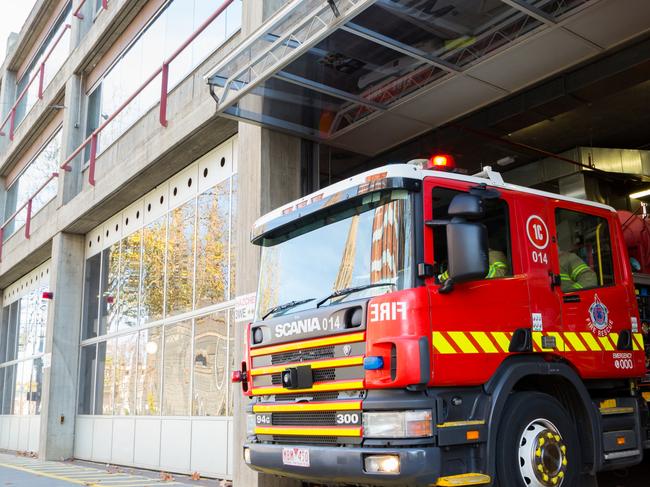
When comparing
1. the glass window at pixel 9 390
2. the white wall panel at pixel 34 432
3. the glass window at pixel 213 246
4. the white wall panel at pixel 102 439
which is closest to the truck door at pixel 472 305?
the glass window at pixel 213 246

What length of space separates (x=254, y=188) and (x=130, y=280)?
242 inches

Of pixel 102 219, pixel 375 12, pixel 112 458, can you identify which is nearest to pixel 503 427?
pixel 375 12

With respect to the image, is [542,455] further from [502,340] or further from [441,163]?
[441,163]

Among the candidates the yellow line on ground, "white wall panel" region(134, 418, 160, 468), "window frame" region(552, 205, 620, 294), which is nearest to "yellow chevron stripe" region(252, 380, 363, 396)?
"window frame" region(552, 205, 620, 294)

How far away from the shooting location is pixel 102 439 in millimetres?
14438

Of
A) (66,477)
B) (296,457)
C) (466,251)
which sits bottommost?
(66,477)

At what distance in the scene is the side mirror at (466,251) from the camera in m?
5.04

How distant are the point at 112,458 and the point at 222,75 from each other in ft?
28.9

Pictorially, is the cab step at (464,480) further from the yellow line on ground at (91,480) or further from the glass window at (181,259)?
the glass window at (181,259)

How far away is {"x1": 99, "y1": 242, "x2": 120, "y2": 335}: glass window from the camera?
15039 millimetres

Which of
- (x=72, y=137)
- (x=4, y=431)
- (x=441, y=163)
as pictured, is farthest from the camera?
(x=4, y=431)

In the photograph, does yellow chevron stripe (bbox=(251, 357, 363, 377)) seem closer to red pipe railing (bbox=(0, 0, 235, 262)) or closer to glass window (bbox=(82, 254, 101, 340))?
red pipe railing (bbox=(0, 0, 235, 262))

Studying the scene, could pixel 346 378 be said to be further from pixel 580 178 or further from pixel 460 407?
pixel 580 178

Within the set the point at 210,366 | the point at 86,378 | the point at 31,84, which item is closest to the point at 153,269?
the point at 210,366
